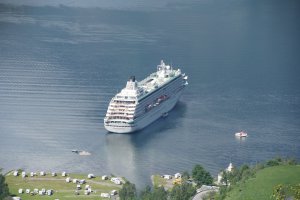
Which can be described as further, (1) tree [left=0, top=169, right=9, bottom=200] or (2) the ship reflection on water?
(2) the ship reflection on water

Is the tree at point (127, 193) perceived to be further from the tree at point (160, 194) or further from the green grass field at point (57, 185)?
the green grass field at point (57, 185)

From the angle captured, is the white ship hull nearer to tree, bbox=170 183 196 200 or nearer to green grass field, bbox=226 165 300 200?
tree, bbox=170 183 196 200

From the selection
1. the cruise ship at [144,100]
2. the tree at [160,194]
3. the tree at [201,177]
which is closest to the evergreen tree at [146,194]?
the tree at [160,194]

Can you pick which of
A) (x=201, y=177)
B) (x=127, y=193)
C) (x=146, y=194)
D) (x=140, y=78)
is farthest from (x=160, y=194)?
(x=140, y=78)

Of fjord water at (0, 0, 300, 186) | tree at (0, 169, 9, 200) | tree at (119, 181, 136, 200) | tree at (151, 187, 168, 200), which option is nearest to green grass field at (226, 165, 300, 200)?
tree at (151, 187, 168, 200)

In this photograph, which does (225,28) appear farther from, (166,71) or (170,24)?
(166,71)

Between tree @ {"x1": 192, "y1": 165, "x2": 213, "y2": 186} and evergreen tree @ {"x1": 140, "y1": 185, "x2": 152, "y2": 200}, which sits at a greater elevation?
tree @ {"x1": 192, "y1": 165, "x2": 213, "y2": 186}

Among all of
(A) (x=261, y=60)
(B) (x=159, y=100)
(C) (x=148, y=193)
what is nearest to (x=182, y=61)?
(A) (x=261, y=60)
